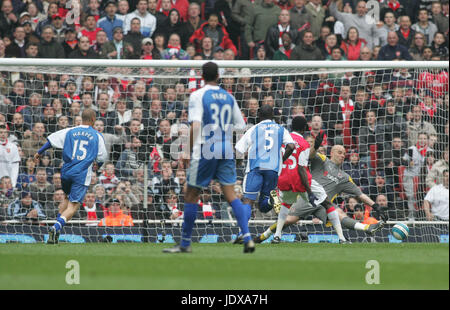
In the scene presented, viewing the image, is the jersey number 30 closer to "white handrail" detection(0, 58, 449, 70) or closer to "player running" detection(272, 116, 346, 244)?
"player running" detection(272, 116, 346, 244)

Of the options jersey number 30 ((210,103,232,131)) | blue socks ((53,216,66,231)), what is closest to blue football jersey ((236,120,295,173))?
jersey number 30 ((210,103,232,131))

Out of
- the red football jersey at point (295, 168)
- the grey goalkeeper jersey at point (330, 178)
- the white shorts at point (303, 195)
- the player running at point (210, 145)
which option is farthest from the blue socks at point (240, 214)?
the grey goalkeeper jersey at point (330, 178)

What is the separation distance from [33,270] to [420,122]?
8.53 m

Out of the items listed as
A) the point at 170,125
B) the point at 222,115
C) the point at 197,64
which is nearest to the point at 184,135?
the point at 170,125

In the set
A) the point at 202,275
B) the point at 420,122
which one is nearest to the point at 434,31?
the point at 420,122

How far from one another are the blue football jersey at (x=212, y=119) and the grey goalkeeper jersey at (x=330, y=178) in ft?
13.8

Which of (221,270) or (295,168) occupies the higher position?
(295,168)

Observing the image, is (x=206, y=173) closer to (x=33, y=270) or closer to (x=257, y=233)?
(x=33, y=270)

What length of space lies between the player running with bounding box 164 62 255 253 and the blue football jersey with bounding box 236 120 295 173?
2.27 m

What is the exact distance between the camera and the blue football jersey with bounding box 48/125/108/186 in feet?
37.3

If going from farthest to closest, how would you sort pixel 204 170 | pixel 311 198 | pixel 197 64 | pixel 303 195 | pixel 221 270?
pixel 197 64
pixel 303 195
pixel 311 198
pixel 204 170
pixel 221 270

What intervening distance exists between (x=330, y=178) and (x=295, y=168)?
3.46ft

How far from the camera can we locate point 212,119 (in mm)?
8406

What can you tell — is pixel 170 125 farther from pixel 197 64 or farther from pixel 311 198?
pixel 311 198
